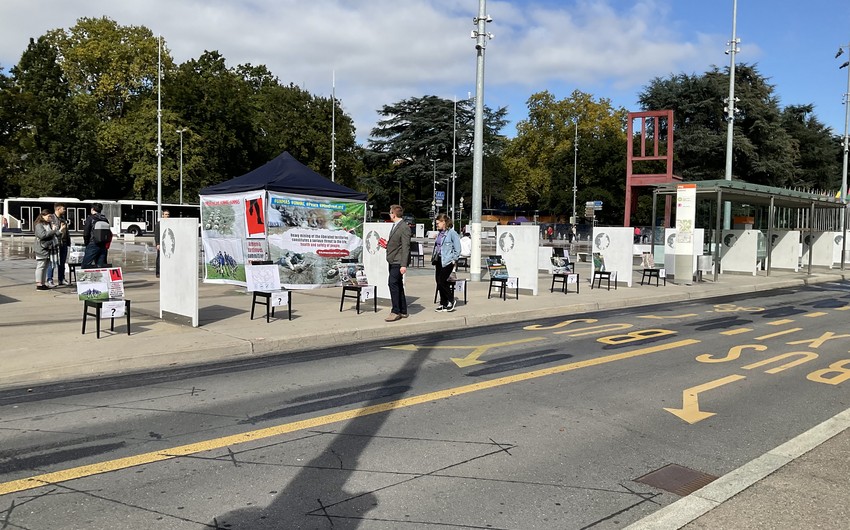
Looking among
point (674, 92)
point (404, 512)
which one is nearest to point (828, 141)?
point (674, 92)

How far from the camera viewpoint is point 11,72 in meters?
56.3

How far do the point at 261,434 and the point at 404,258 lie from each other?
586 centimetres

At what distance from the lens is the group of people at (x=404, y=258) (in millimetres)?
10828

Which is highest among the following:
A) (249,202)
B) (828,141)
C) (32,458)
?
(828,141)

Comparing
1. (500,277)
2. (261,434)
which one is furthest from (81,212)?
(261,434)

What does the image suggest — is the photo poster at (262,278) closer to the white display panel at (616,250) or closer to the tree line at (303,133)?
the white display panel at (616,250)

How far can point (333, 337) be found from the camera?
9562mm

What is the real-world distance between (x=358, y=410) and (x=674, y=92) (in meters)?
61.9

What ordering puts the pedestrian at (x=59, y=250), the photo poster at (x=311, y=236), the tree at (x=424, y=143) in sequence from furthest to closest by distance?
the tree at (x=424, y=143) < the photo poster at (x=311, y=236) < the pedestrian at (x=59, y=250)

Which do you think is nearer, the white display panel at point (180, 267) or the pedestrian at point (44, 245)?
the white display panel at point (180, 267)

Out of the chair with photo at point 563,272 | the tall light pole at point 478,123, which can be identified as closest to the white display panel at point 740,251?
the chair with photo at point 563,272

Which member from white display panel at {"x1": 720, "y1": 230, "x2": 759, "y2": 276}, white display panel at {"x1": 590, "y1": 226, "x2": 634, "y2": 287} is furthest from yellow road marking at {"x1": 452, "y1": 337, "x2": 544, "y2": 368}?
white display panel at {"x1": 720, "y1": 230, "x2": 759, "y2": 276}

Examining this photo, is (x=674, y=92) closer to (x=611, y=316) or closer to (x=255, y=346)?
(x=611, y=316)

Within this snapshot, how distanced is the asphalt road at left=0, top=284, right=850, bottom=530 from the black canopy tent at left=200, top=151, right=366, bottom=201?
7.17 meters
